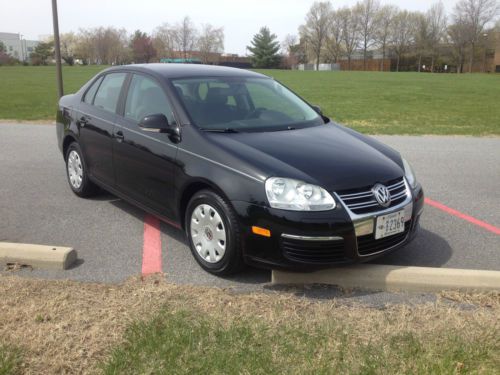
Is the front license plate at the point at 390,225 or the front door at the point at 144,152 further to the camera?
the front door at the point at 144,152

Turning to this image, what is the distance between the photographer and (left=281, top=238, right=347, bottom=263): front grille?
3502 millimetres

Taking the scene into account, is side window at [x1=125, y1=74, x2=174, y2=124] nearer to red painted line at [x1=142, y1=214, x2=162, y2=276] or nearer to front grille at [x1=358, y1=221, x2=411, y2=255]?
red painted line at [x1=142, y1=214, x2=162, y2=276]

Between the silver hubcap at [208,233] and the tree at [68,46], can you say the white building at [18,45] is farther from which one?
the silver hubcap at [208,233]

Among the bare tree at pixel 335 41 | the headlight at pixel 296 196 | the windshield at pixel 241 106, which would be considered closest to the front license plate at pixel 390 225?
the headlight at pixel 296 196

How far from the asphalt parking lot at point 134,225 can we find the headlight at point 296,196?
70 centimetres

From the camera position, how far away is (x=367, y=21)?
109 m

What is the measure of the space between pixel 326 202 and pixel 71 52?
374ft

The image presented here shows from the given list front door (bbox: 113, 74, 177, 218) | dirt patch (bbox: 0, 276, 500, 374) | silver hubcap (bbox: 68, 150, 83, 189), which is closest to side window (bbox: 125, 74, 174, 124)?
front door (bbox: 113, 74, 177, 218)

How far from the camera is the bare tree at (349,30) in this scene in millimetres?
110312

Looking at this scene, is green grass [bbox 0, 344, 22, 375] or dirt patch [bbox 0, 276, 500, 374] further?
dirt patch [bbox 0, 276, 500, 374]

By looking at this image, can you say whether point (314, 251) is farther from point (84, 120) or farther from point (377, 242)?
point (84, 120)

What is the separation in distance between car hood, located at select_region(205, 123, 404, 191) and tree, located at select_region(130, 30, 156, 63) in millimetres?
84532

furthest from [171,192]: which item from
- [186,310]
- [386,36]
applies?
[386,36]

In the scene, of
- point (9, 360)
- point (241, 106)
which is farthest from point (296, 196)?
point (9, 360)
